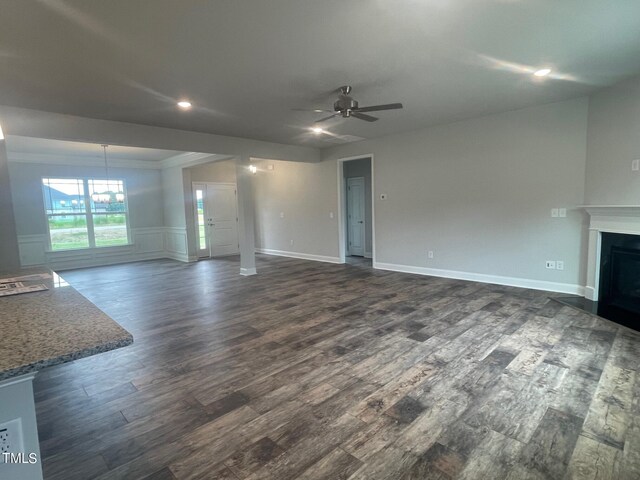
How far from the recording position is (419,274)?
5996 mm

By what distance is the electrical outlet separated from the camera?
35.3 inches

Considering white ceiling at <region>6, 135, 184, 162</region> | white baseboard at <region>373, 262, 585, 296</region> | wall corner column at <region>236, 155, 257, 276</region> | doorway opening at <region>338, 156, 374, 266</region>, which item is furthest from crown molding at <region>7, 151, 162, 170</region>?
white baseboard at <region>373, 262, 585, 296</region>

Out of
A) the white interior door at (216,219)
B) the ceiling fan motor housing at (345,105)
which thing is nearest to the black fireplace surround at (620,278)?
the ceiling fan motor housing at (345,105)

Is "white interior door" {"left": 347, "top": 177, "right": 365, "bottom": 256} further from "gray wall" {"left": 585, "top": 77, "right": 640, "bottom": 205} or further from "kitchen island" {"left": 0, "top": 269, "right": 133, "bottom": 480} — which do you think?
"kitchen island" {"left": 0, "top": 269, "right": 133, "bottom": 480}

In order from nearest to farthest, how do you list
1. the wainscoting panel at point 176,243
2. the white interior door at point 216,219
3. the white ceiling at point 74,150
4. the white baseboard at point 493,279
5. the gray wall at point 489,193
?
1. the gray wall at point 489,193
2. the white baseboard at point 493,279
3. the white ceiling at point 74,150
4. the wainscoting panel at point 176,243
5. the white interior door at point 216,219

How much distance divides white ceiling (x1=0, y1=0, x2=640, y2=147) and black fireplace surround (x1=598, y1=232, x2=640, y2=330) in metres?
1.88

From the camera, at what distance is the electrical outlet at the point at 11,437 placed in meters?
0.90

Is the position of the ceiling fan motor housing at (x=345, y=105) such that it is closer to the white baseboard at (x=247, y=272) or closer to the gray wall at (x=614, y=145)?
the gray wall at (x=614, y=145)

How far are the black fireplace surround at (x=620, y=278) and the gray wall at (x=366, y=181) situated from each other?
184 inches

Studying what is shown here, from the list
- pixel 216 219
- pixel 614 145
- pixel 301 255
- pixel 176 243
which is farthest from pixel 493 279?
pixel 176 243

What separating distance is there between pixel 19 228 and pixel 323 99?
24.2 feet

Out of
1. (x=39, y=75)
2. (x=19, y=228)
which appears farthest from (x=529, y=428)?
(x=19, y=228)

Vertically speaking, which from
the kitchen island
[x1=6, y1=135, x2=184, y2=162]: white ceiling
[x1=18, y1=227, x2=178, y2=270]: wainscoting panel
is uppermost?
[x1=6, y1=135, x2=184, y2=162]: white ceiling

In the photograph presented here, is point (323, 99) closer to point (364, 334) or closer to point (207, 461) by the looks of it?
point (364, 334)
